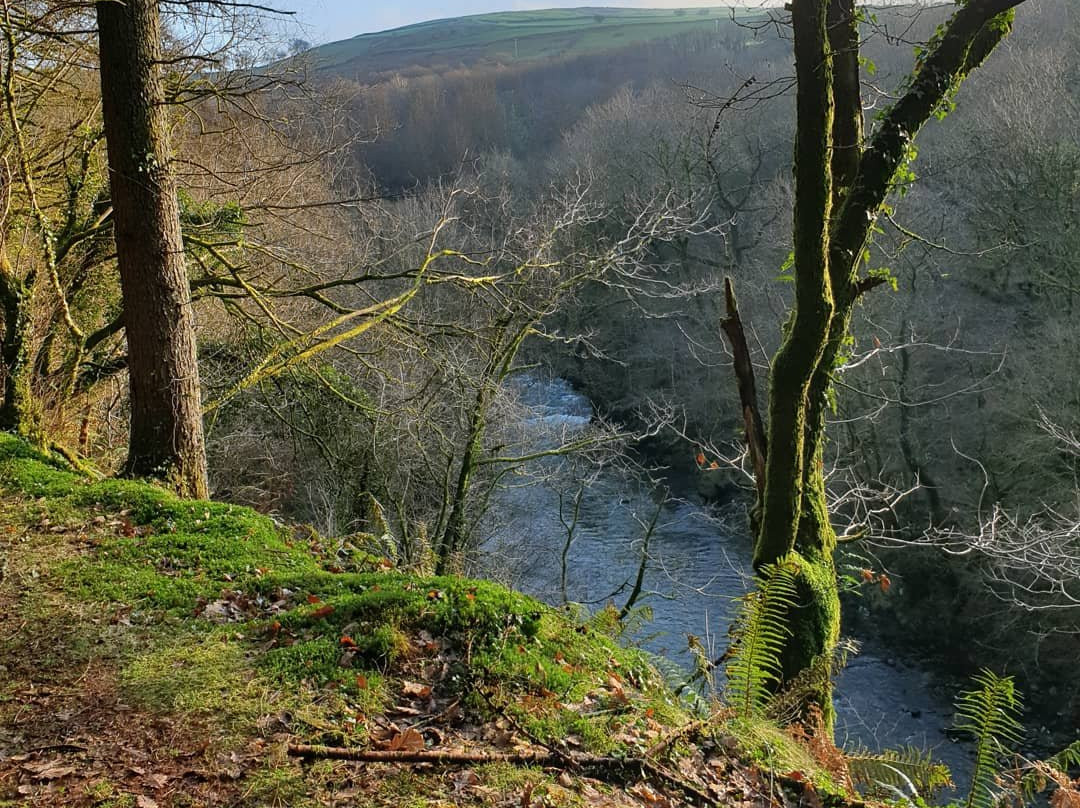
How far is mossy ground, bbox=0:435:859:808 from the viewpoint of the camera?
260 centimetres

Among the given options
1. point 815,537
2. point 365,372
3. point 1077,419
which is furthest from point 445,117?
point 815,537

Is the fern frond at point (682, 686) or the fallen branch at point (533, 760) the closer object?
the fallen branch at point (533, 760)

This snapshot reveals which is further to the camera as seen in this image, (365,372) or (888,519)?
(888,519)

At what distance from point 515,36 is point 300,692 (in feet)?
298

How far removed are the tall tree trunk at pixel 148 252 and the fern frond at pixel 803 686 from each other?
5.06 m

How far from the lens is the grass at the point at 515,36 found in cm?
6408

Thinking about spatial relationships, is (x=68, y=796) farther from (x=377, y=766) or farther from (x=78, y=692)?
(x=377, y=766)

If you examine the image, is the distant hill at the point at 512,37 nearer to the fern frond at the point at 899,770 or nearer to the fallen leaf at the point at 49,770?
the fern frond at the point at 899,770

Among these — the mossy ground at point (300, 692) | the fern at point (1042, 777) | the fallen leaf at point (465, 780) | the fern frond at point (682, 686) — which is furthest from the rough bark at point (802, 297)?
the fallen leaf at point (465, 780)


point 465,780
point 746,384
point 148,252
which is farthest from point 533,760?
point 148,252

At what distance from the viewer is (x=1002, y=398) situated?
16.5 m

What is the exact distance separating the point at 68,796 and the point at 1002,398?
18.5m

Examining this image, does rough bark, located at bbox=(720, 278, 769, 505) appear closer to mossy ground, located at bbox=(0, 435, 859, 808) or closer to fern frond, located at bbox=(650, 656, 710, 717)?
fern frond, located at bbox=(650, 656, 710, 717)

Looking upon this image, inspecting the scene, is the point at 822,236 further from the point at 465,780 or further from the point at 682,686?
the point at 465,780
